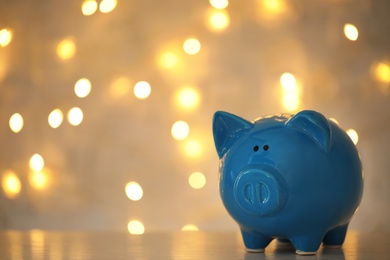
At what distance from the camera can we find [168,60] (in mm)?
1592

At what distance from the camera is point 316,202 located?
83 cm

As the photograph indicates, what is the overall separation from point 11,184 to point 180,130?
47 cm

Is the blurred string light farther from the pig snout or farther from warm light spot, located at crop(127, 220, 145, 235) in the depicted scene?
the pig snout

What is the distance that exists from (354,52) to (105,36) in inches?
24.0

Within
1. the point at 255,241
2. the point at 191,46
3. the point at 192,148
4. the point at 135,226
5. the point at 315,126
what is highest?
the point at 191,46

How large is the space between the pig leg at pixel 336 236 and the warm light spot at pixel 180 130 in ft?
2.10

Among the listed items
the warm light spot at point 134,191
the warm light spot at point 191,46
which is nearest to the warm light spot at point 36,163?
the warm light spot at point 134,191

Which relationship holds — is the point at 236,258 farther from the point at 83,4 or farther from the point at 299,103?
the point at 83,4

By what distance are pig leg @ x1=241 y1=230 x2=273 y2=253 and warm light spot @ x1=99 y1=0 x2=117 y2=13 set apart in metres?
0.92

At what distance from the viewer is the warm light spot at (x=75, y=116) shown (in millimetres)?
1636

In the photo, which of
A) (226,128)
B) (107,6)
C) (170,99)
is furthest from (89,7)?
(226,128)

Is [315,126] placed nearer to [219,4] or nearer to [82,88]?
[219,4]

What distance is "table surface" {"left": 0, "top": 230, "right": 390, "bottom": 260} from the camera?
0.83 metres

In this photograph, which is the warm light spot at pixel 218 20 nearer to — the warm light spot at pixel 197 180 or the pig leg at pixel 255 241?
the warm light spot at pixel 197 180
